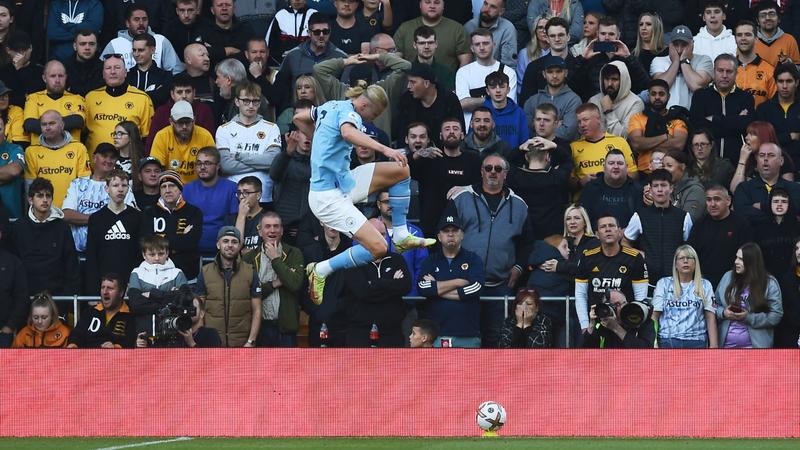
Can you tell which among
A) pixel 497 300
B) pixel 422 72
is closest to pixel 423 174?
pixel 422 72

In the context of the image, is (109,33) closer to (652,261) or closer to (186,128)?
(186,128)

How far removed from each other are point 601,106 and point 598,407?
5.53 m

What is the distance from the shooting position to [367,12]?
781 inches

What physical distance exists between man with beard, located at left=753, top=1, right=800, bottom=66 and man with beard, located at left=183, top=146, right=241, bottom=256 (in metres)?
7.40

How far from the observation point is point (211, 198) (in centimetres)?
1717

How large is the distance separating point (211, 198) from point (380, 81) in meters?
2.68

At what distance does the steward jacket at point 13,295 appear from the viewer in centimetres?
1617

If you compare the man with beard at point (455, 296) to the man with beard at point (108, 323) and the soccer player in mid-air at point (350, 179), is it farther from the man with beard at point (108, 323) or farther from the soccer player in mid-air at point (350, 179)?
the man with beard at point (108, 323)

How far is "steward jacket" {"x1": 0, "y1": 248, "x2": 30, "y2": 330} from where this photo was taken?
16.2 metres

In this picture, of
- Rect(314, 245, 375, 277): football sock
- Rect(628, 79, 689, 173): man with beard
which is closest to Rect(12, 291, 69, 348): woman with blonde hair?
Rect(314, 245, 375, 277): football sock

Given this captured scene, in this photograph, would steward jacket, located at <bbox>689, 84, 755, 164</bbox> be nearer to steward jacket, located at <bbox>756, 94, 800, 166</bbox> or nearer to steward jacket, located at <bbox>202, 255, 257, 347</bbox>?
steward jacket, located at <bbox>756, 94, 800, 166</bbox>

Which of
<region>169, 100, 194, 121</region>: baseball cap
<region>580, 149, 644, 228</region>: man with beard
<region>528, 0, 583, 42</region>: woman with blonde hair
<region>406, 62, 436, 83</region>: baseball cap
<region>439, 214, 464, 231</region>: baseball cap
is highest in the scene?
<region>528, 0, 583, 42</region>: woman with blonde hair

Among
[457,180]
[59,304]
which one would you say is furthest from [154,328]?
[457,180]

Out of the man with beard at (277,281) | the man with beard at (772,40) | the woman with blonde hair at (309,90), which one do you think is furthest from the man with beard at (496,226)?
the man with beard at (772,40)
